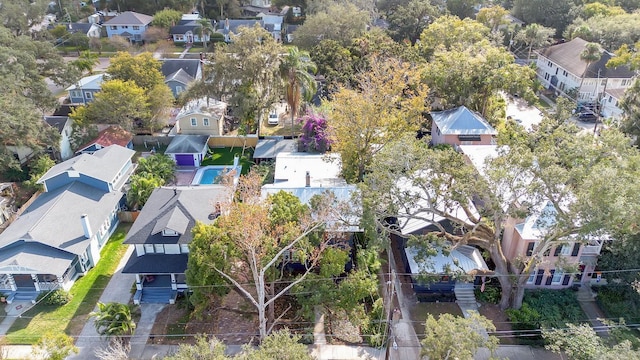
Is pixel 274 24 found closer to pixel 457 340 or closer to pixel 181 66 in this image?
pixel 181 66

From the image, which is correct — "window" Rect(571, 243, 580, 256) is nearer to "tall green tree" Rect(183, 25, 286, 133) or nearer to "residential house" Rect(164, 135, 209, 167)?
"tall green tree" Rect(183, 25, 286, 133)

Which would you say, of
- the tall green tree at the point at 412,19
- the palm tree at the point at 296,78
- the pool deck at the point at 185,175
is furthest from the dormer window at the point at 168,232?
the tall green tree at the point at 412,19

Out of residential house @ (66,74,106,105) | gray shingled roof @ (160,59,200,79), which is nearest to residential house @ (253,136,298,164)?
gray shingled roof @ (160,59,200,79)

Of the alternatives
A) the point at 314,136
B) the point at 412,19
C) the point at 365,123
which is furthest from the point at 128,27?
the point at 365,123

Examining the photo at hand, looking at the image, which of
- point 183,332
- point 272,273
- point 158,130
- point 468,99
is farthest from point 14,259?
point 468,99

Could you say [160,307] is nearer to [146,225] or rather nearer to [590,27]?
[146,225]

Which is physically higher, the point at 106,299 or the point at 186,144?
the point at 186,144
